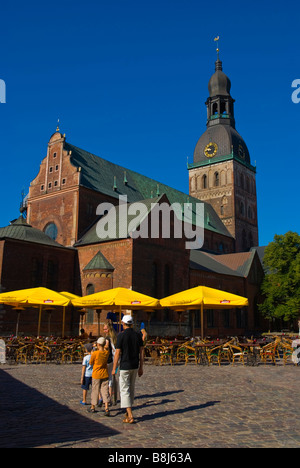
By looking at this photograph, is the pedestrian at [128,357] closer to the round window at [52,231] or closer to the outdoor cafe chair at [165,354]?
the outdoor cafe chair at [165,354]

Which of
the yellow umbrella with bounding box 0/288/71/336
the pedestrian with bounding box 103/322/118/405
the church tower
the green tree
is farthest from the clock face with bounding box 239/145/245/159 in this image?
the pedestrian with bounding box 103/322/118/405

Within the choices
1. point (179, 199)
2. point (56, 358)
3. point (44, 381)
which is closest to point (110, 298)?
point (56, 358)

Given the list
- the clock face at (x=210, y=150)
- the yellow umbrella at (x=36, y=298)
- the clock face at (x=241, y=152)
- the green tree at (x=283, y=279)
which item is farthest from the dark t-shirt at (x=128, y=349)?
the clock face at (x=241, y=152)

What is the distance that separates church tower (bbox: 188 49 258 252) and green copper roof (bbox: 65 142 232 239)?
12639 mm

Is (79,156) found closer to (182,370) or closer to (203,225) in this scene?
(203,225)

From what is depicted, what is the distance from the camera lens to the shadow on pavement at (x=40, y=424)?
6.67m

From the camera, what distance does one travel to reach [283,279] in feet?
150

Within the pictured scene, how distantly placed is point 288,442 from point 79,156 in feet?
129

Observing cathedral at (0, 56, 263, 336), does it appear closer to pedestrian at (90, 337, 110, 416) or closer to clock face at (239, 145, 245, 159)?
clock face at (239, 145, 245, 159)

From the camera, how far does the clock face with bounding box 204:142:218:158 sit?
70.5 metres

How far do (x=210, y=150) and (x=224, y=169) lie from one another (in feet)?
14.0

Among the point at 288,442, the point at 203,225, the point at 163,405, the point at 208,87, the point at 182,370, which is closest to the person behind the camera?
the point at 288,442
